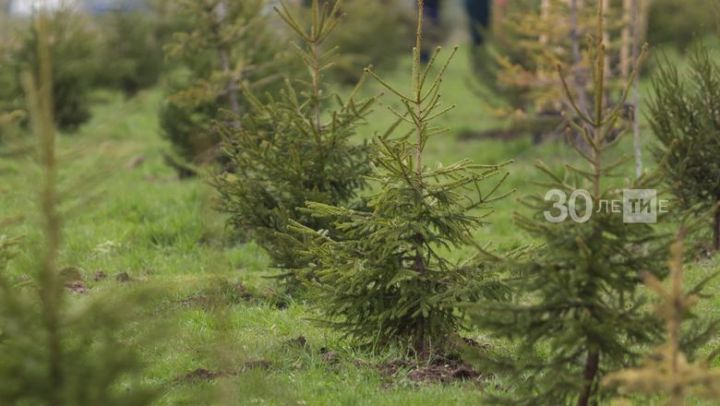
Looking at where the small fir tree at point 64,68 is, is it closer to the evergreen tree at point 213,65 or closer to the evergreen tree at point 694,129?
the evergreen tree at point 213,65

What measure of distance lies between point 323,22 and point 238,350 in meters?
2.42

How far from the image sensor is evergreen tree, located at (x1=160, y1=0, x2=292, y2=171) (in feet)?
35.1

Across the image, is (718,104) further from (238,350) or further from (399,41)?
(399,41)

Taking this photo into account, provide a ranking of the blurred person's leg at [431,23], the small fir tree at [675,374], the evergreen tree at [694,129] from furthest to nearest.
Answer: the blurred person's leg at [431,23] → the evergreen tree at [694,129] → the small fir tree at [675,374]

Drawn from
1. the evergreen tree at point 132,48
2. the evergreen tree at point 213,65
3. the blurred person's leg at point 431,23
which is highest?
the blurred person's leg at point 431,23

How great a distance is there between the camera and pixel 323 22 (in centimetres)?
727

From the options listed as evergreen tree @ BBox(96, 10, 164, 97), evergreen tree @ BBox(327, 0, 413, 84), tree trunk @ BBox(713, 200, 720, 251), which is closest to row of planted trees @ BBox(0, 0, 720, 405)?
tree trunk @ BBox(713, 200, 720, 251)

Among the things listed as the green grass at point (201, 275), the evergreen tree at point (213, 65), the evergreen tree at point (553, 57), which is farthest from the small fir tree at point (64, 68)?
the evergreen tree at point (553, 57)

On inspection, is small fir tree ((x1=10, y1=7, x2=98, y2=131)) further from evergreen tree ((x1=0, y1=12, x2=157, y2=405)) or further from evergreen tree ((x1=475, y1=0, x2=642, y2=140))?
evergreen tree ((x1=0, y1=12, x2=157, y2=405))

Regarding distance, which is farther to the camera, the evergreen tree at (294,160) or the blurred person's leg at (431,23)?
the blurred person's leg at (431,23)

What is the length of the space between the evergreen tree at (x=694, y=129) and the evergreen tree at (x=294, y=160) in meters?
2.81

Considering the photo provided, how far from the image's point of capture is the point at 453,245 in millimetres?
6824

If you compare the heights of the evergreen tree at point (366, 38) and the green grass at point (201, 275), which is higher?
the evergreen tree at point (366, 38)

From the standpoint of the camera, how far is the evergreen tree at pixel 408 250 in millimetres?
5914
